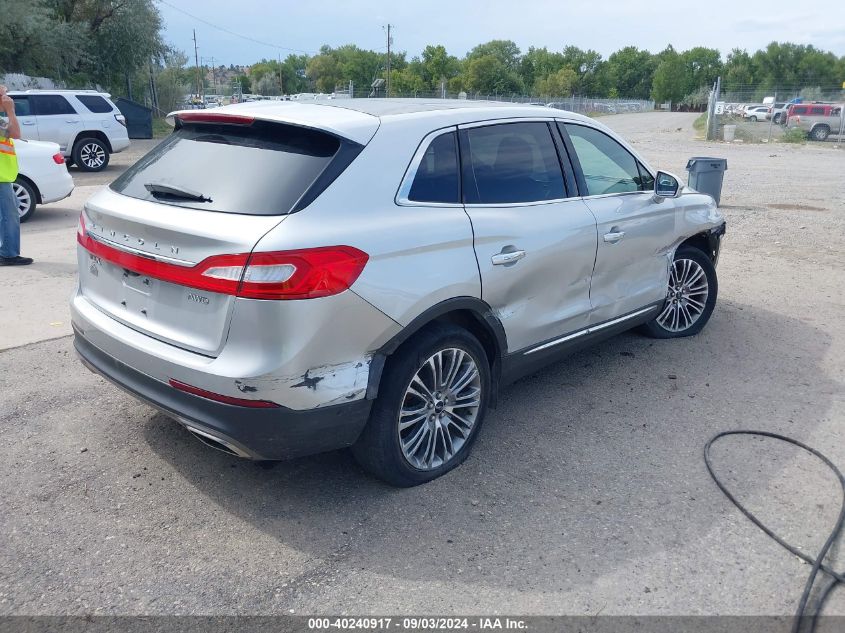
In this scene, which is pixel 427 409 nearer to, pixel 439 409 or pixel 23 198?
pixel 439 409

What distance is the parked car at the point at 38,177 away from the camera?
9828 millimetres

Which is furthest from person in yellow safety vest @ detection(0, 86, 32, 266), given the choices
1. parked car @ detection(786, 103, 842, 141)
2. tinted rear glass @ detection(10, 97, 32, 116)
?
parked car @ detection(786, 103, 842, 141)

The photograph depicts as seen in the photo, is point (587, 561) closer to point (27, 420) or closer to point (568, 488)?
point (568, 488)

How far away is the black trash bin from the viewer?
34.9 ft

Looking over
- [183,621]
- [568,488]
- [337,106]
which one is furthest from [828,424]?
[183,621]

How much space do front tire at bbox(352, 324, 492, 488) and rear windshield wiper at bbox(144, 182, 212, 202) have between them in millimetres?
1129

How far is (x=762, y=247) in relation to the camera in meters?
9.55

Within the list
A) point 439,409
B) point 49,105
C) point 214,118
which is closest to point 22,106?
point 49,105

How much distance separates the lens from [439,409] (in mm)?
3643

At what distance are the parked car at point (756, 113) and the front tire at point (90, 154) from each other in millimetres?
45072

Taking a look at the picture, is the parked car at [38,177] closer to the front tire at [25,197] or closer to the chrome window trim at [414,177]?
the front tire at [25,197]

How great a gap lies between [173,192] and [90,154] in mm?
15318

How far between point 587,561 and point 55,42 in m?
30.2

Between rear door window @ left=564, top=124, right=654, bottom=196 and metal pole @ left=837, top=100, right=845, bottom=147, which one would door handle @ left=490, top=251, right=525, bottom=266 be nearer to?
rear door window @ left=564, top=124, right=654, bottom=196
